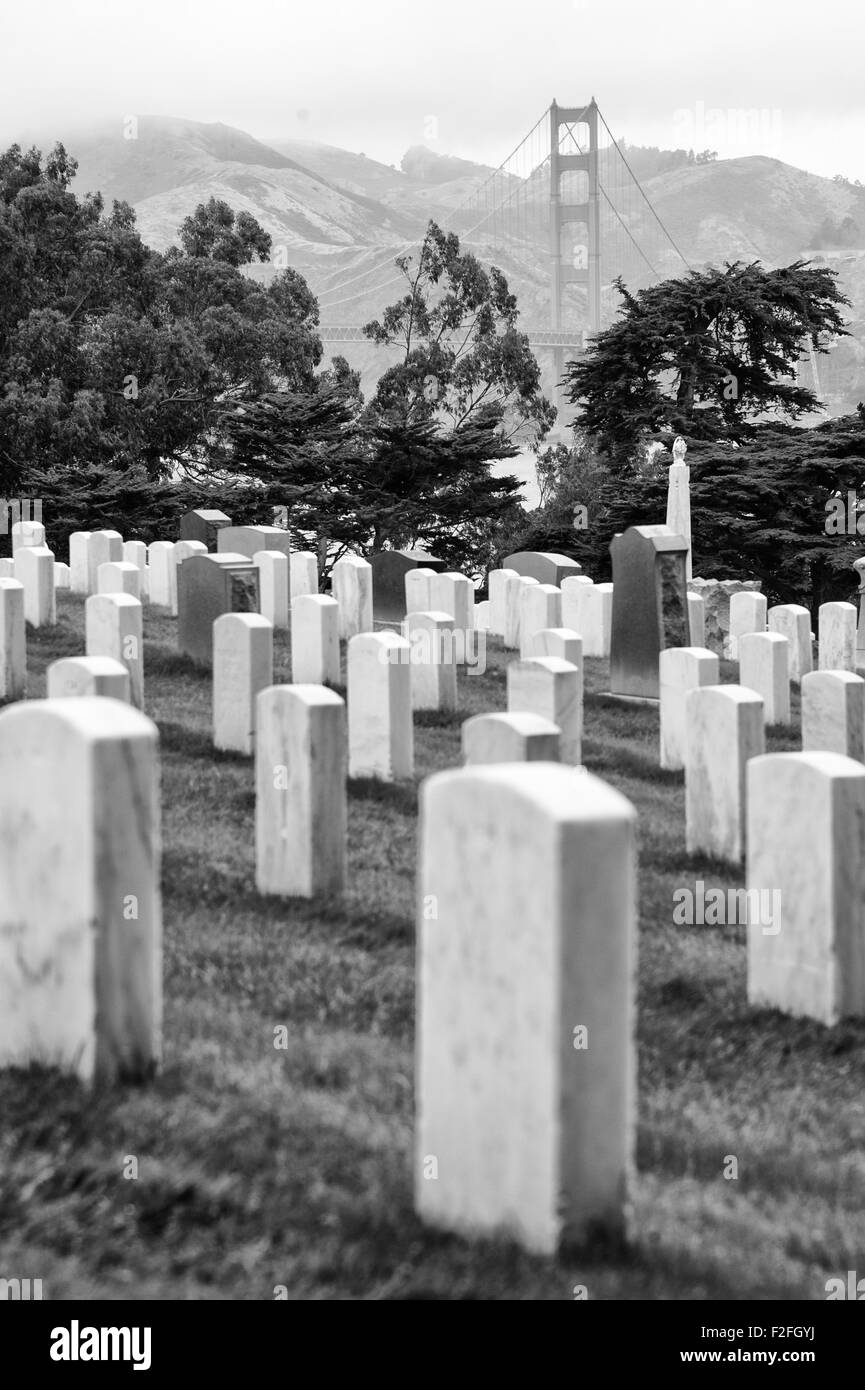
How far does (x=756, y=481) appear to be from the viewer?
2938 centimetres

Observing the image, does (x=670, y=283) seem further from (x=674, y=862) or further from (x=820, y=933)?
(x=820, y=933)

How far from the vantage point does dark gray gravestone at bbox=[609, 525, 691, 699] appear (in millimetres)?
13898

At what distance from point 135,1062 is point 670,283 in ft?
111

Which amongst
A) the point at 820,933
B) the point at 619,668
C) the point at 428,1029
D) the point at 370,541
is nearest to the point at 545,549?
the point at 370,541

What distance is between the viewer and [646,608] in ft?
46.2

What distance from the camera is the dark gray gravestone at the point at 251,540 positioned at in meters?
17.4

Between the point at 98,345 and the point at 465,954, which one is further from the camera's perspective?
the point at 98,345

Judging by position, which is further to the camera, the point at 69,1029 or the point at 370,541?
the point at 370,541

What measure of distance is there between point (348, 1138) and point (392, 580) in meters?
12.7

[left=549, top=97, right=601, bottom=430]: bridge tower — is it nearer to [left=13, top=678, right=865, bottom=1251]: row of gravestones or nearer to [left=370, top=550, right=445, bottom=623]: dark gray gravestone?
[left=370, top=550, right=445, bottom=623]: dark gray gravestone

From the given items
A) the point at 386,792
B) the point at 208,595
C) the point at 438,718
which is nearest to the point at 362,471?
the point at 208,595

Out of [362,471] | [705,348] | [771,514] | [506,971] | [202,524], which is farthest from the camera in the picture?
[705,348]

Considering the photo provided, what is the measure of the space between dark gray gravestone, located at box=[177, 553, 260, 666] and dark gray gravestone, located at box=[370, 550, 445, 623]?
332 centimetres

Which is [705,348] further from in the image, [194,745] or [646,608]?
[194,745]
